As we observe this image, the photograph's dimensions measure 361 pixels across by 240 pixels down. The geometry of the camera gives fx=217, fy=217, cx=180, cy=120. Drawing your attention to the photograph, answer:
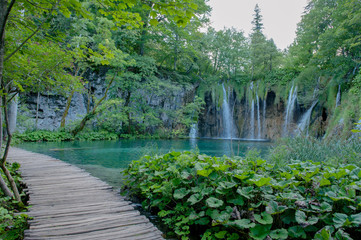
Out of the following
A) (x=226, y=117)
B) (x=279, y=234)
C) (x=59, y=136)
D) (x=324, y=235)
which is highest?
(x=226, y=117)

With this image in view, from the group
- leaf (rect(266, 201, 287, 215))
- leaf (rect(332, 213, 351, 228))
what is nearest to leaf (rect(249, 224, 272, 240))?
leaf (rect(266, 201, 287, 215))

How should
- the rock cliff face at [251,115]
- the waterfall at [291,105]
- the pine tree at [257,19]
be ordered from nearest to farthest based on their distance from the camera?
the waterfall at [291,105]
the rock cliff face at [251,115]
the pine tree at [257,19]

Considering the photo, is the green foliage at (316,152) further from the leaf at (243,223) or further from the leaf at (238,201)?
the leaf at (243,223)

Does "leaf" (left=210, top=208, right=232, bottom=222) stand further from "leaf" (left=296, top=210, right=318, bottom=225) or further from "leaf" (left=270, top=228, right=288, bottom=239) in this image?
"leaf" (left=296, top=210, right=318, bottom=225)

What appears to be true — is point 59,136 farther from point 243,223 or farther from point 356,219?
point 356,219

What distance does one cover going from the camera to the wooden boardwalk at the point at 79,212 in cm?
195

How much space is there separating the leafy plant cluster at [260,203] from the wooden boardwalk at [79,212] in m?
0.45

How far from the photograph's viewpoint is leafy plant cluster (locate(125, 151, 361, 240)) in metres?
1.82

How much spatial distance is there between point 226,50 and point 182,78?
230 inches

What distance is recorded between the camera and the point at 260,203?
6.45 ft

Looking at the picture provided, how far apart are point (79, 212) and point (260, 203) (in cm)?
188

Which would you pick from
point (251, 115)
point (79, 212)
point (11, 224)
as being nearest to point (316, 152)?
point (79, 212)

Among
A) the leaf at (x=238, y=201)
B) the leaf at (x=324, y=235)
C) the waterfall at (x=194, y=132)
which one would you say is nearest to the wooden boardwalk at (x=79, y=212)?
the leaf at (x=238, y=201)

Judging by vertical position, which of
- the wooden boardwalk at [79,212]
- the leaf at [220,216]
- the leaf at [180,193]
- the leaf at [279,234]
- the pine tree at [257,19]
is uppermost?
the pine tree at [257,19]
